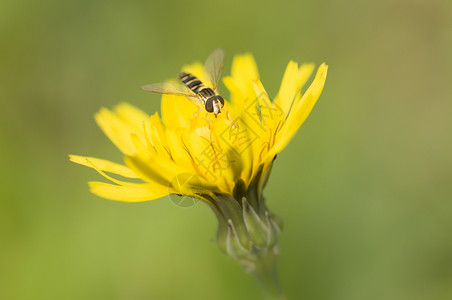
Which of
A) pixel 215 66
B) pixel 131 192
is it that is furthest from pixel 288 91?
pixel 131 192

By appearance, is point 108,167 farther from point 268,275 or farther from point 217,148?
point 268,275

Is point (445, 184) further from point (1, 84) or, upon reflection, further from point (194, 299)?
point (1, 84)

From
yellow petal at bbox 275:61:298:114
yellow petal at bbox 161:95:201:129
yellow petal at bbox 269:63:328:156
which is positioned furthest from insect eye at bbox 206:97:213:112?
yellow petal at bbox 269:63:328:156

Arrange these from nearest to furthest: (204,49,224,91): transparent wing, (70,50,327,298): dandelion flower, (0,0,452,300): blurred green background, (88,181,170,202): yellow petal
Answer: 1. (70,50,327,298): dandelion flower
2. (88,181,170,202): yellow petal
3. (204,49,224,91): transparent wing
4. (0,0,452,300): blurred green background

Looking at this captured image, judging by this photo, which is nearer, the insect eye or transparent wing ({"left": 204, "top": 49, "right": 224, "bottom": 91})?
the insect eye

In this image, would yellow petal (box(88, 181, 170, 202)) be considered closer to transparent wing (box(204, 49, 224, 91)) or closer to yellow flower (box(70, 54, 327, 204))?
yellow flower (box(70, 54, 327, 204))

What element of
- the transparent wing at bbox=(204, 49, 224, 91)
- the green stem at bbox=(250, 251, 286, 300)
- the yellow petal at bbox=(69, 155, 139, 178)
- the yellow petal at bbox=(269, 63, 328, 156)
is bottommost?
the green stem at bbox=(250, 251, 286, 300)

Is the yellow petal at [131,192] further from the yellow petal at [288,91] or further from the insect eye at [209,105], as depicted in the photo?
the yellow petal at [288,91]

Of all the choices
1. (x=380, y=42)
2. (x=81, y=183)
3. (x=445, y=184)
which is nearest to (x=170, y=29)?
(x=81, y=183)
